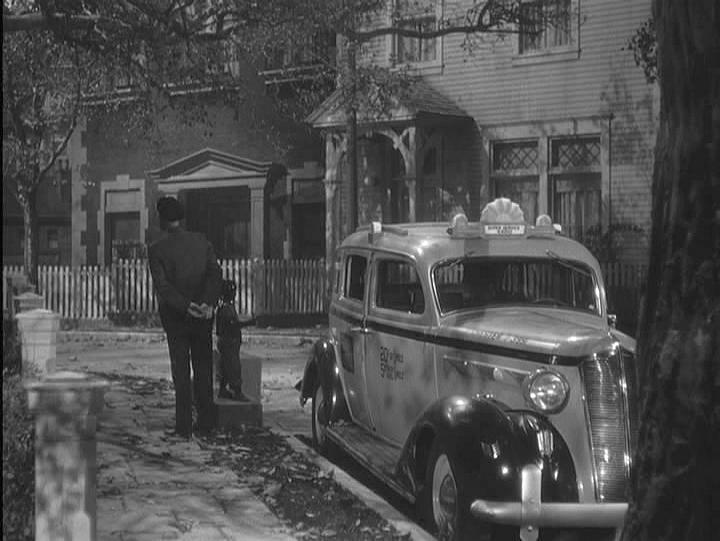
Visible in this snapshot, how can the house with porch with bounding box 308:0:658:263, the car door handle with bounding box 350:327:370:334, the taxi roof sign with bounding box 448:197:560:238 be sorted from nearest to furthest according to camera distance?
the taxi roof sign with bounding box 448:197:560:238, the car door handle with bounding box 350:327:370:334, the house with porch with bounding box 308:0:658:263

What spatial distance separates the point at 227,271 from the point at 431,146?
5.15m

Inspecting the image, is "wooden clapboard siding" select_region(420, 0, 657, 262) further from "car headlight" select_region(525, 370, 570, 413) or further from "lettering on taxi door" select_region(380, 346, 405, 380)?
"car headlight" select_region(525, 370, 570, 413)

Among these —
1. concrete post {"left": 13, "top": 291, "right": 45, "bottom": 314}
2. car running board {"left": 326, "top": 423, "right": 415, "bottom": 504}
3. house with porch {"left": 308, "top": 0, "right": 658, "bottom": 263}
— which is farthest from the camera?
house with porch {"left": 308, "top": 0, "right": 658, "bottom": 263}

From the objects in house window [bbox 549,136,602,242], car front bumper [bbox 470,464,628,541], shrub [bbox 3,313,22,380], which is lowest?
shrub [bbox 3,313,22,380]

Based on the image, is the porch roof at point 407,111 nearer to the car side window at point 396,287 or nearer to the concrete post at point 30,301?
the concrete post at point 30,301

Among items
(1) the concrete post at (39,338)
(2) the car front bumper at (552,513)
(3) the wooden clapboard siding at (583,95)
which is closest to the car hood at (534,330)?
(2) the car front bumper at (552,513)

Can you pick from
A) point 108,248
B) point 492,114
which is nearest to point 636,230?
point 492,114

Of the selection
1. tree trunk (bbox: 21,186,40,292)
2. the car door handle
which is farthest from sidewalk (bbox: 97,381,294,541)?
tree trunk (bbox: 21,186,40,292)

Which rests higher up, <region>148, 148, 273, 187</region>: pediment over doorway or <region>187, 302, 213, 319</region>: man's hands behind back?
<region>148, 148, 273, 187</region>: pediment over doorway

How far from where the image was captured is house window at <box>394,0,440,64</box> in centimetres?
2473

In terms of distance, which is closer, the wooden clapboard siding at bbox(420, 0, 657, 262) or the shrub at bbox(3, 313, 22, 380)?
the shrub at bbox(3, 313, 22, 380)

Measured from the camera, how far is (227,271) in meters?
25.6

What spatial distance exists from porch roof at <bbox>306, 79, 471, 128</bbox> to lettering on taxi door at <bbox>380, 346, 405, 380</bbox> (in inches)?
582

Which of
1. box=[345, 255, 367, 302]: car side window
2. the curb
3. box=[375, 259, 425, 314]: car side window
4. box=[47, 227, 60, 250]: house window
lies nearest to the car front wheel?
the curb
